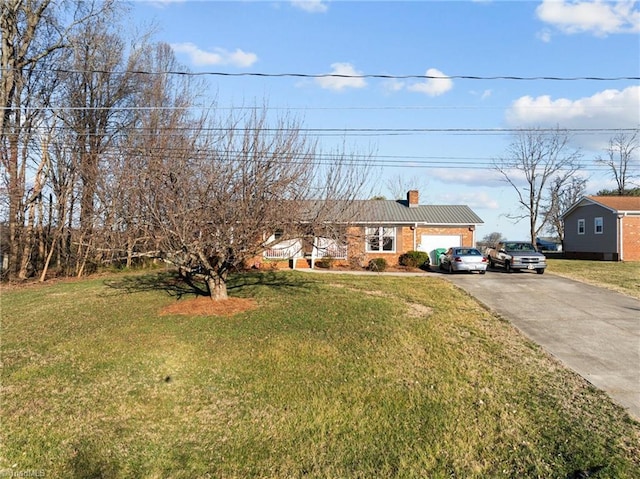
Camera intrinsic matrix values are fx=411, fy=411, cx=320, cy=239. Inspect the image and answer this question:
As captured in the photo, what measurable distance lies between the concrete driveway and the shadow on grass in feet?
19.7

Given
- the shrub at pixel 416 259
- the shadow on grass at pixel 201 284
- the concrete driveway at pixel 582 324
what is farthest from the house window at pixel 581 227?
the shadow on grass at pixel 201 284

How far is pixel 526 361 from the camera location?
21.8ft

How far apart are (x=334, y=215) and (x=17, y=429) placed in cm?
610

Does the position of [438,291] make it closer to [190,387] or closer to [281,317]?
[281,317]

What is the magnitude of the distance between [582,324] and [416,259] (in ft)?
43.6

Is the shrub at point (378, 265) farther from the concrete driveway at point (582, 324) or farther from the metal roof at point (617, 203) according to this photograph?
the metal roof at point (617, 203)

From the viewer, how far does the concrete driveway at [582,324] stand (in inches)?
236

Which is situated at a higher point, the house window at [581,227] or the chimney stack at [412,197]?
the chimney stack at [412,197]

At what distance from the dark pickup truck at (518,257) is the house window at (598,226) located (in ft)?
32.3

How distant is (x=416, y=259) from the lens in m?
22.2

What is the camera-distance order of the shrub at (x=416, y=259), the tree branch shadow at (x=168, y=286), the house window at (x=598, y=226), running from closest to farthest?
the tree branch shadow at (x=168, y=286) → the shrub at (x=416, y=259) → the house window at (x=598, y=226)

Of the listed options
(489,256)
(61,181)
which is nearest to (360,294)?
(489,256)

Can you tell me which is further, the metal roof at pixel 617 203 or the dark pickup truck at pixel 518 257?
the metal roof at pixel 617 203

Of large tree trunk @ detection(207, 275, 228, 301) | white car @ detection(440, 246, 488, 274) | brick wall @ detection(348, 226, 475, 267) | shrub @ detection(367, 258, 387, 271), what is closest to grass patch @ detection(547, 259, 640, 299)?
white car @ detection(440, 246, 488, 274)
